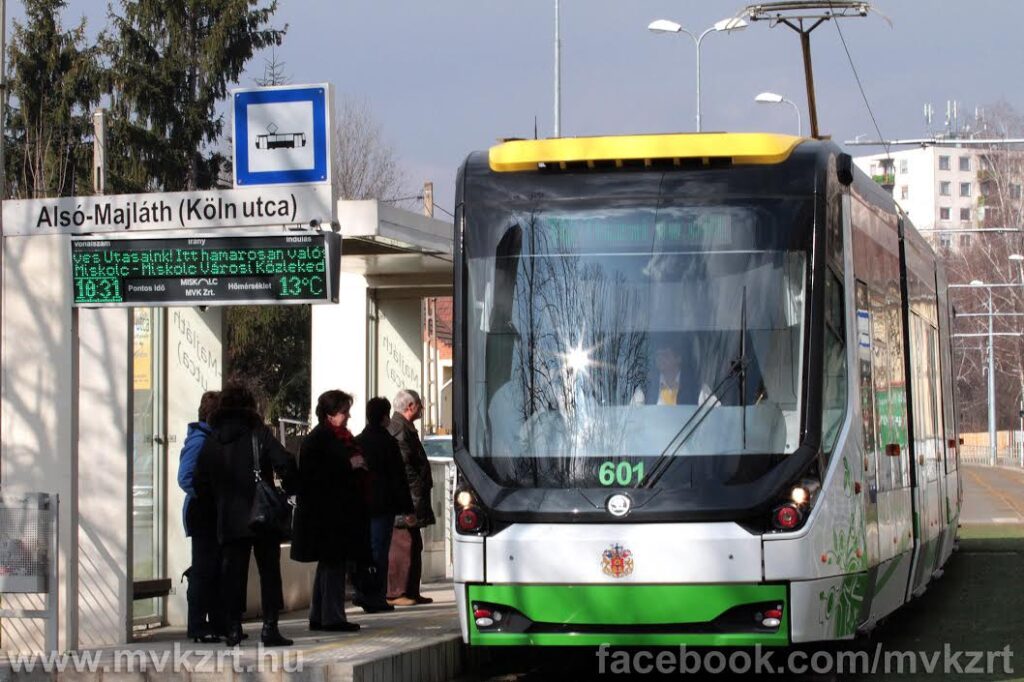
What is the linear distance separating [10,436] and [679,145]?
459 centimetres

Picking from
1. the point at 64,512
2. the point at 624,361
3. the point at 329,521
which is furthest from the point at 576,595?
the point at 64,512

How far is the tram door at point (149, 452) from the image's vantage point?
12.6 meters

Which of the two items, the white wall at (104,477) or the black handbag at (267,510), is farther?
the white wall at (104,477)

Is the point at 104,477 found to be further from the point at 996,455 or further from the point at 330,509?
the point at 996,455

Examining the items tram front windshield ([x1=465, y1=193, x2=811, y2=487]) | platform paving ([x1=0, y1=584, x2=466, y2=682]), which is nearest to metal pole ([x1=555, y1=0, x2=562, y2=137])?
platform paving ([x1=0, y1=584, x2=466, y2=682])

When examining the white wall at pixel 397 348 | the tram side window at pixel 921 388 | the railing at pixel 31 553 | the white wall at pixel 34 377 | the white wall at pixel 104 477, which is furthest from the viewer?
the white wall at pixel 397 348

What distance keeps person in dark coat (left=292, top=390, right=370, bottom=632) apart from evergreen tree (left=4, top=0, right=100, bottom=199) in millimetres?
33146

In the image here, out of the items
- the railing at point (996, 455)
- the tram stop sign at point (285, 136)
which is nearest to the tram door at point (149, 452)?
the tram stop sign at point (285, 136)

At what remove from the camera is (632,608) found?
9156 mm

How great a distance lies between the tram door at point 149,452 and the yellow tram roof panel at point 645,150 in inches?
147

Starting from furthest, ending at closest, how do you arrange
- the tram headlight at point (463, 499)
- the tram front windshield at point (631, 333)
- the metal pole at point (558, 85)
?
1. the metal pole at point (558, 85)
2. the tram headlight at point (463, 499)
3. the tram front windshield at point (631, 333)

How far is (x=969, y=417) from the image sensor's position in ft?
368

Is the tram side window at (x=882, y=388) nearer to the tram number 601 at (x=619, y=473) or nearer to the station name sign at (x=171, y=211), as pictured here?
the tram number 601 at (x=619, y=473)

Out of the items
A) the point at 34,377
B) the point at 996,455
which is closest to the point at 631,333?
the point at 34,377
